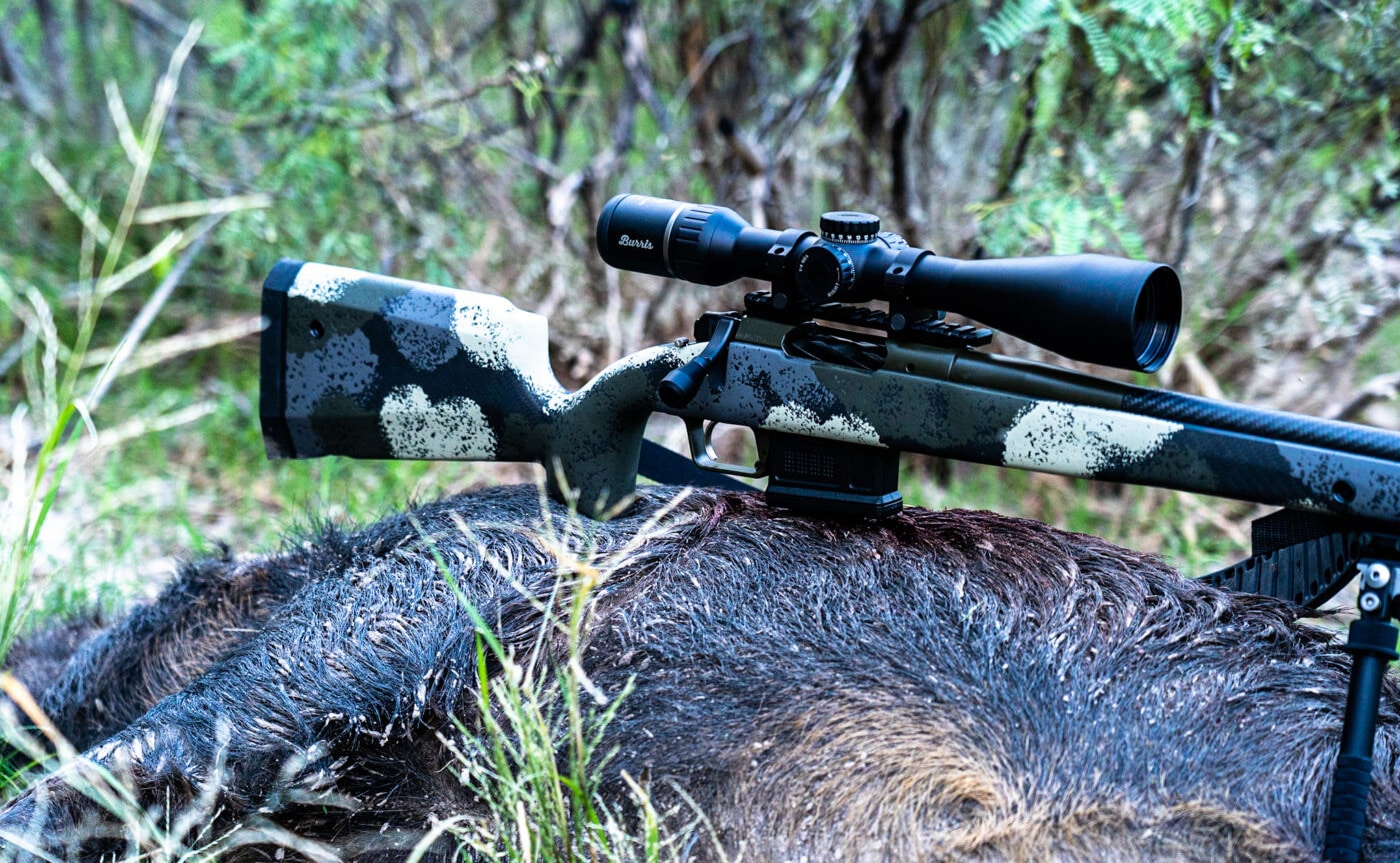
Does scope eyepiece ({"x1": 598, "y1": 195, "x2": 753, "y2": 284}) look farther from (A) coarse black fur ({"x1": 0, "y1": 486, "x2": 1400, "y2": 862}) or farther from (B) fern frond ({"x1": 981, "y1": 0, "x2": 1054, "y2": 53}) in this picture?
(B) fern frond ({"x1": 981, "y1": 0, "x2": 1054, "y2": 53})

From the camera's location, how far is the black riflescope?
1993mm

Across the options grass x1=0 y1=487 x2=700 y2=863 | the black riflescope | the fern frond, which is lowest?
grass x1=0 y1=487 x2=700 y2=863

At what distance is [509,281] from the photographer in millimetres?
5504

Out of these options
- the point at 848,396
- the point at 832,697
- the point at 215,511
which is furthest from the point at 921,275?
the point at 215,511

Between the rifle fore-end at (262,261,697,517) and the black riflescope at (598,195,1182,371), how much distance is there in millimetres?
270

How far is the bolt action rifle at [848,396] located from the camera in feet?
6.42

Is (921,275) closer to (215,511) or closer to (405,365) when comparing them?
(405,365)

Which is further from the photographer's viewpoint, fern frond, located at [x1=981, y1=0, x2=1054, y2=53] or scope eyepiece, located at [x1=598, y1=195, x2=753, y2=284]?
fern frond, located at [x1=981, y1=0, x2=1054, y2=53]

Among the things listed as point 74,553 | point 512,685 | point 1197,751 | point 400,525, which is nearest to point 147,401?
point 74,553

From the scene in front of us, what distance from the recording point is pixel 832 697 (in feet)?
6.64

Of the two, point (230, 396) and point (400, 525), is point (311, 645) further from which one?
point (230, 396)

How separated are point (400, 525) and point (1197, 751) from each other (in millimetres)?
1574

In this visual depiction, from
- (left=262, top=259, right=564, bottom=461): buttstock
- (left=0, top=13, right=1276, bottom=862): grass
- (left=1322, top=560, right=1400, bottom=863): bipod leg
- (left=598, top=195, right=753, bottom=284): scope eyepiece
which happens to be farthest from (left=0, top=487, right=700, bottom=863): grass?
(left=1322, top=560, right=1400, bottom=863): bipod leg

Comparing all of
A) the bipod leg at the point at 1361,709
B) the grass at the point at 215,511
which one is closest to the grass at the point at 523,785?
the grass at the point at 215,511
